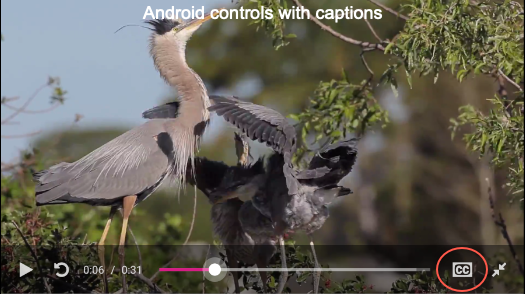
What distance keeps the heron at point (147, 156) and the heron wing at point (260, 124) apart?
1.53 feet

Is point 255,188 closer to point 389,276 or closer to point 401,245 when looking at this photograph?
point 389,276

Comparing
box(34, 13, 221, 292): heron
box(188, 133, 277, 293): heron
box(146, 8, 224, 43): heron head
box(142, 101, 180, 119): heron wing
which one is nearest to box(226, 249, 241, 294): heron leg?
box(188, 133, 277, 293): heron

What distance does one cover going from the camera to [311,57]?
14.6 m

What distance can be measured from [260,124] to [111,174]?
2.91 ft

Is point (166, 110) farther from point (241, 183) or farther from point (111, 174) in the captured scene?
point (241, 183)

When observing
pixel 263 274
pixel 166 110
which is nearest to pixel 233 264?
pixel 263 274

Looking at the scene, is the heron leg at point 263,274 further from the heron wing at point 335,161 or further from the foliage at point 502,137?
the foliage at point 502,137

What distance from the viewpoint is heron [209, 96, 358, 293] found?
3145 millimetres

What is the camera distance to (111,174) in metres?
3.67

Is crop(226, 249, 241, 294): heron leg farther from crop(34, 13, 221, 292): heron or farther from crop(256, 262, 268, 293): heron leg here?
crop(34, 13, 221, 292): heron

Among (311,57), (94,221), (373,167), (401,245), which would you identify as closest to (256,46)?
(311,57)

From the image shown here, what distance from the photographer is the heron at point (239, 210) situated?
3352 millimetres

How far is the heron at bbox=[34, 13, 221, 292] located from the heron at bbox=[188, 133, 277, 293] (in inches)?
6.8

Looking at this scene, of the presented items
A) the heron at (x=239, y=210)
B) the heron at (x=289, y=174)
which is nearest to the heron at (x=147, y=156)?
the heron at (x=239, y=210)
